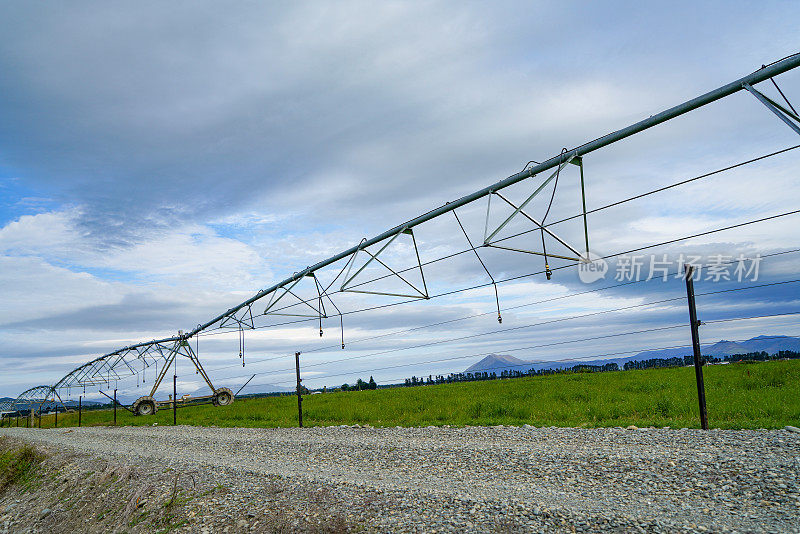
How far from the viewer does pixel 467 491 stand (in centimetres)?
829

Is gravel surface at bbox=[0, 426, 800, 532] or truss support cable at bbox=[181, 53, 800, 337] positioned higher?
truss support cable at bbox=[181, 53, 800, 337]

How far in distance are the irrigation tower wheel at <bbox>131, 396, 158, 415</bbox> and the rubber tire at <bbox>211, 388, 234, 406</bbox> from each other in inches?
217

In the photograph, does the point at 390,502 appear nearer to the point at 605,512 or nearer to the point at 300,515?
the point at 300,515

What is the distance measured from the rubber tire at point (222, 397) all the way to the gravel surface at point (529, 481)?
767 inches

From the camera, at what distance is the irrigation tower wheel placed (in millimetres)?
34625

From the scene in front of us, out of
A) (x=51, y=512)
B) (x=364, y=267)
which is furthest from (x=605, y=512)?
(x=51, y=512)

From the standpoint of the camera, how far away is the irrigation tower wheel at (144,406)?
114ft

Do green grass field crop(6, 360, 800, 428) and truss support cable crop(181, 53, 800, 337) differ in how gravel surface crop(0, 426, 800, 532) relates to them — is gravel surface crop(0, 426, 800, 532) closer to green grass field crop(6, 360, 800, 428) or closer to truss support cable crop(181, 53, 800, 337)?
green grass field crop(6, 360, 800, 428)

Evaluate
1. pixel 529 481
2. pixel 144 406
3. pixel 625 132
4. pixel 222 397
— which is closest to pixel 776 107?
pixel 625 132

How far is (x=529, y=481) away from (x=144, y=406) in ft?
110

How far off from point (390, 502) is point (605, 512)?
10.4ft

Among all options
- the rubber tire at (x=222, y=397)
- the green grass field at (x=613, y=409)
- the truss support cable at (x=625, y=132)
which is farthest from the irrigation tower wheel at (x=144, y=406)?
the truss support cable at (x=625, y=132)

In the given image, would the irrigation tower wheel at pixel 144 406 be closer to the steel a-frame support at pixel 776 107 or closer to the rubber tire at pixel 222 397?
the rubber tire at pixel 222 397

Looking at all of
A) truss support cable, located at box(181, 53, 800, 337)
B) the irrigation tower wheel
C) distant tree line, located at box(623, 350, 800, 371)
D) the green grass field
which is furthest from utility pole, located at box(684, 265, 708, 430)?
the irrigation tower wheel
